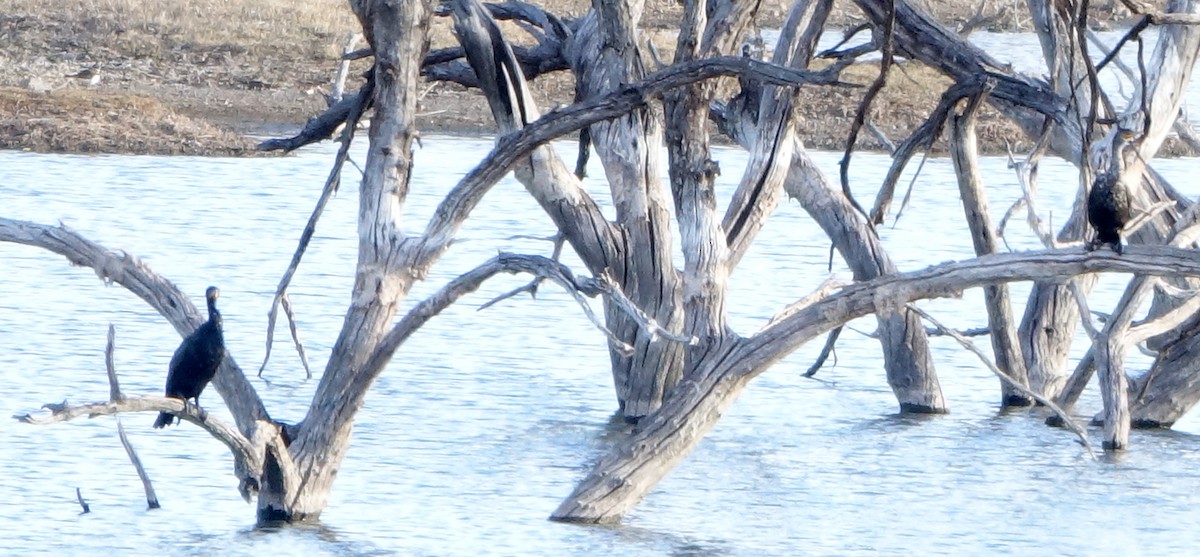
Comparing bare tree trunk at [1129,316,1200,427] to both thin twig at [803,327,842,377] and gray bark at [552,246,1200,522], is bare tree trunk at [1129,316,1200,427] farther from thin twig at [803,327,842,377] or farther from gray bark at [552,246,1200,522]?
gray bark at [552,246,1200,522]

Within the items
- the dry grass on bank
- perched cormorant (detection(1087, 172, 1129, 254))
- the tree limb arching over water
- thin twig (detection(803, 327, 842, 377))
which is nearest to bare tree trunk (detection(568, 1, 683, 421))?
the tree limb arching over water

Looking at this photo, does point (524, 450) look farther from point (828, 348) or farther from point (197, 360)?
point (197, 360)

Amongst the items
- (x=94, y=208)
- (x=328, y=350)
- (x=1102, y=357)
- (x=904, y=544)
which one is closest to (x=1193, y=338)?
(x=1102, y=357)

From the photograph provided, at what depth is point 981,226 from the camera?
421 inches

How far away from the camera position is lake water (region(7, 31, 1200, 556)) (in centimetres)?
936

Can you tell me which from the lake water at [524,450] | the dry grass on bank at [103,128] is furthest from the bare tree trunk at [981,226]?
the dry grass on bank at [103,128]

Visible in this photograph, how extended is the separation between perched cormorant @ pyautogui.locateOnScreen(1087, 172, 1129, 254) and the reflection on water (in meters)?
2.45

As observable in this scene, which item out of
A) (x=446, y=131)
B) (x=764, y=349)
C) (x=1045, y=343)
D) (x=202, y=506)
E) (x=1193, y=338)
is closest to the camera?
(x=764, y=349)

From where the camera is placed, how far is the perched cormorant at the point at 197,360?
25.4 feet

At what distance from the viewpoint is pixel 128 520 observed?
30.9 feet

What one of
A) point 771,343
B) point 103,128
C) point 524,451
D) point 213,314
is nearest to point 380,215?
point 213,314

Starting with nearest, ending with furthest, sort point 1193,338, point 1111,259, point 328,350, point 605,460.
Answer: point 1111,259 → point 605,460 → point 1193,338 → point 328,350

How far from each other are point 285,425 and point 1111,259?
3.44 m

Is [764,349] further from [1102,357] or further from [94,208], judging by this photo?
[94,208]
